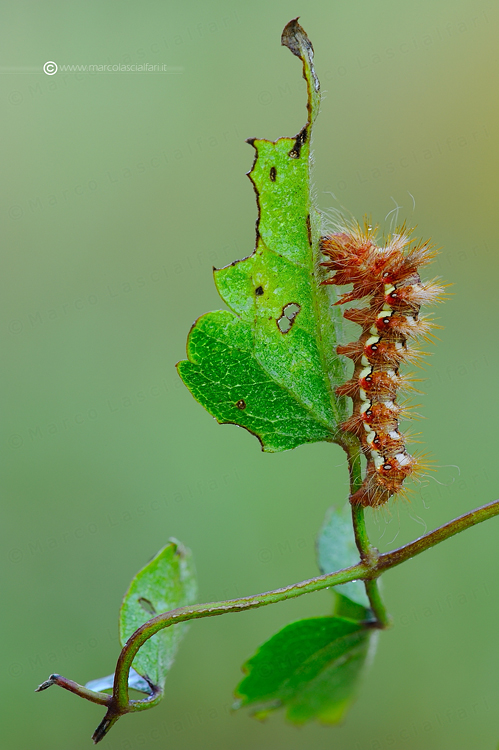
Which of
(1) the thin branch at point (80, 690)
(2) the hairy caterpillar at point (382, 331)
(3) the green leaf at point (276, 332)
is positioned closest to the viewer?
(1) the thin branch at point (80, 690)

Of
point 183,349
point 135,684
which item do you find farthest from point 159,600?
point 183,349

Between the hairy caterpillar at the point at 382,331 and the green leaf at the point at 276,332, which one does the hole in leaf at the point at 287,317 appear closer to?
the green leaf at the point at 276,332

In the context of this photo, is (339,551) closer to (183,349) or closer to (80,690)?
(80,690)

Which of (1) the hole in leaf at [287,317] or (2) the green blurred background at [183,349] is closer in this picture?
(1) the hole in leaf at [287,317]

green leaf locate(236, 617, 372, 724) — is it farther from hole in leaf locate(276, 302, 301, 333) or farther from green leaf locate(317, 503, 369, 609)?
hole in leaf locate(276, 302, 301, 333)

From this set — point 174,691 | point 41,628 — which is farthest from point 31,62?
point 174,691

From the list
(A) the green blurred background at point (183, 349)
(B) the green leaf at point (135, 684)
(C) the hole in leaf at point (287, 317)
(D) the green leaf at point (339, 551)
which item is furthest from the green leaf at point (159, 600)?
(A) the green blurred background at point (183, 349)

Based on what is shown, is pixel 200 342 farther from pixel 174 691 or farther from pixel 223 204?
pixel 223 204
